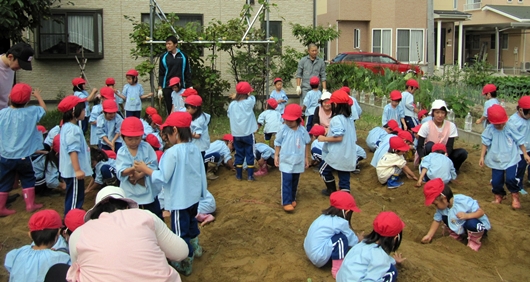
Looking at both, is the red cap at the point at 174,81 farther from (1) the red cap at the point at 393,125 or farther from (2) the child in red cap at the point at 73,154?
(1) the red cap at the point at 393,125

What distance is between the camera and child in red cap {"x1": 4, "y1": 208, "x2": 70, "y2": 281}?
450 centimetres

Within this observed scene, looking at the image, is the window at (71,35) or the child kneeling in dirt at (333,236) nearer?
the child kneeling in dirt at (333,236)

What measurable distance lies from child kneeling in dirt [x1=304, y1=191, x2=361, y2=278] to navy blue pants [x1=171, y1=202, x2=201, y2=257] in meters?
1.19

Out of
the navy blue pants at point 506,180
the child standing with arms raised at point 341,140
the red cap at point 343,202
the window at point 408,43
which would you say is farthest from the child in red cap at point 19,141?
the window at point 408,43

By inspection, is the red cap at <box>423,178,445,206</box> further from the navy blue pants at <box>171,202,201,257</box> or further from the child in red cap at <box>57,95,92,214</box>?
the child in red cap at <box>57,95,92,214</box>

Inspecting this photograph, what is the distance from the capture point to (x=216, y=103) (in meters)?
14.4

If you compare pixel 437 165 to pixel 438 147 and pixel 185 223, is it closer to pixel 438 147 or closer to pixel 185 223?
pixel 438 147

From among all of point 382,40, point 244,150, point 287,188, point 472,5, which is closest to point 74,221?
point 287,188

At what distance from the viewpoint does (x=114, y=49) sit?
625 inches

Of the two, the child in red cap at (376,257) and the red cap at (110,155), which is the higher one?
the red cap at (110,155)

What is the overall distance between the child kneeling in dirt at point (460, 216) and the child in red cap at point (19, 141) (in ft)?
17.3

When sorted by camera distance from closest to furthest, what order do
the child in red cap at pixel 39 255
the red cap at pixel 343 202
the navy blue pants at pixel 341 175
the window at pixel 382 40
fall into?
the child in red cap at pixel 39 255 → the red cap at pixel 343 202 → the navy blue pants at pixel 341 175 → the window at pixel 382 40

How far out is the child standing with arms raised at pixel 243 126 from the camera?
29.2ft

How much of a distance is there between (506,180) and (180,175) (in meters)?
5.27
